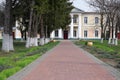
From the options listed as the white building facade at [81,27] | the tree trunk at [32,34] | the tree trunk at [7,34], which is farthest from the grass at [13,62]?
the white building facade at [81,27]

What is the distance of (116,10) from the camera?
1987 inches

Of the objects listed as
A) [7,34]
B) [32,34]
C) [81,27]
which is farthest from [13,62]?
[81,27]

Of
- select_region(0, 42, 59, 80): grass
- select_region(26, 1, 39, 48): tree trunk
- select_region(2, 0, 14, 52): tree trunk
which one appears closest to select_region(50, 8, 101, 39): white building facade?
select_region(26, 1, 39, 48): tree trunk

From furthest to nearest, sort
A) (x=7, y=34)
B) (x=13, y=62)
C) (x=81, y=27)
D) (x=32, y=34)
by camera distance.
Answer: (x=81, y=27) → (x=32, y=34) → (x=7, y=34) → (x=13, y=62)

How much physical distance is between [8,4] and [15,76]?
1995 cm

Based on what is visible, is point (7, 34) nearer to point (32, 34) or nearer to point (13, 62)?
point (13, 62)

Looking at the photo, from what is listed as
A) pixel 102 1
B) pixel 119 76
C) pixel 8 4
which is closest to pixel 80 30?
pixel 102 1

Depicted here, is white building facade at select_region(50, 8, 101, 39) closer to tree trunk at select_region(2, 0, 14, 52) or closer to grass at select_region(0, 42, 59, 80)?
tree trunk at select_region(2, 0, 14, 52)

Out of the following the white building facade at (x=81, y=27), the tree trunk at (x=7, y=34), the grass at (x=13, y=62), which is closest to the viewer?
the grass at (x=13, y=62)

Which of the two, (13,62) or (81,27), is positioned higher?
(81,27)

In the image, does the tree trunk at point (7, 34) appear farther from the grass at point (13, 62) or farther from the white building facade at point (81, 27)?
the white building facade at point (81, 27)

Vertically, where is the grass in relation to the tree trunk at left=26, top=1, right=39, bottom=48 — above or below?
below

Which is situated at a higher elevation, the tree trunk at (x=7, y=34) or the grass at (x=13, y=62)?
the tree trunk at (x=7, y=34)

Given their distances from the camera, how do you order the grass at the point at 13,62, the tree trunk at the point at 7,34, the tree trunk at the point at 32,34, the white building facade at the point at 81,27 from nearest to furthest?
the grass at the point at 13,62
the tree trunk at the point at 7,34
the tree trunk at the point at 32,34
the white building facade at the point at 81,27
